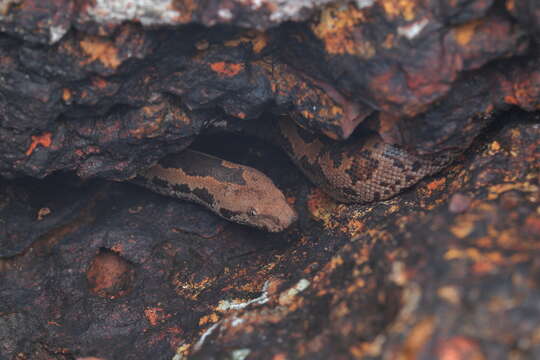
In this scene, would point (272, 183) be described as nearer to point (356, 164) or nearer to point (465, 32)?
point (356, 164)

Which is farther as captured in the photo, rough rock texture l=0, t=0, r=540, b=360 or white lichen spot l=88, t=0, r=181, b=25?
white lichen spot l=88, t=0, r=181, b=25

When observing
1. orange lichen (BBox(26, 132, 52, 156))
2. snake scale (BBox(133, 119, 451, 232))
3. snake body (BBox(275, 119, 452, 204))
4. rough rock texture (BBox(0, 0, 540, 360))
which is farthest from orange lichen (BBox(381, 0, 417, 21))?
orange lichen (BBox(26, 132, 52, 156))

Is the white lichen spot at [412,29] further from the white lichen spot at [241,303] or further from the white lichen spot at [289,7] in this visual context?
the white lichen spot at [241,303]

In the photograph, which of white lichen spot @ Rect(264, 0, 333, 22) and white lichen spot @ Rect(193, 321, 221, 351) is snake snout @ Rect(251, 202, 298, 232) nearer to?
white lichen spot @ Rect(193, 321, 221, 351)

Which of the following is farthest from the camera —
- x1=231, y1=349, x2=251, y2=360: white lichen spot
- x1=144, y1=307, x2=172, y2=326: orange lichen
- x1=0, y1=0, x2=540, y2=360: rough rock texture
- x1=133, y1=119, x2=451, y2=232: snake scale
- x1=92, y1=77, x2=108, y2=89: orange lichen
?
x1=133, y1=119, x2=451, y2=232: snake scale

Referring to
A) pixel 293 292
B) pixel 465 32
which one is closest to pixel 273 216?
pixel 293 292
